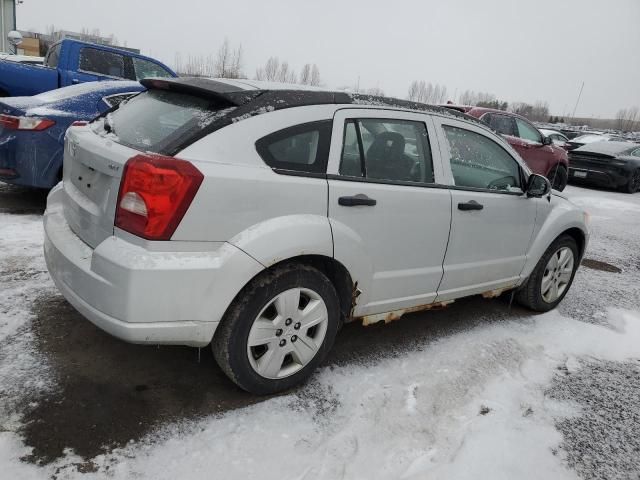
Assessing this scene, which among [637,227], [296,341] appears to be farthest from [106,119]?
[637,227]

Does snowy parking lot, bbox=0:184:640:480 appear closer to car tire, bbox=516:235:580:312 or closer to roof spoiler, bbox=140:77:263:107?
car tire, bbox=516:235:580:312

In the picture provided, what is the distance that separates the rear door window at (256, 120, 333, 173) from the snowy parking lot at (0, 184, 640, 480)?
1.26 m

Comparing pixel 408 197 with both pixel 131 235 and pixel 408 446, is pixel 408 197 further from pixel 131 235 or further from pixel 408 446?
pixel 131 235

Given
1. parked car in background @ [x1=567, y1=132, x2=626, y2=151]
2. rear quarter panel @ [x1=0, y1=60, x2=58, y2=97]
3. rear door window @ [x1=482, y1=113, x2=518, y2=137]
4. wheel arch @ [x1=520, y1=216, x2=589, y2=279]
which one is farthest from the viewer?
parked car in background @ [x1=567, y1=132, x2=626, y2=151]

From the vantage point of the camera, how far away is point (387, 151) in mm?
2959

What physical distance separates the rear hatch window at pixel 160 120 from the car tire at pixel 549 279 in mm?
3023

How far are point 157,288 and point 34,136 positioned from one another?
11.7ft

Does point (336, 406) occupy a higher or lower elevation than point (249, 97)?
lower

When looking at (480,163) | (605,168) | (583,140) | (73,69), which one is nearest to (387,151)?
(480,163)

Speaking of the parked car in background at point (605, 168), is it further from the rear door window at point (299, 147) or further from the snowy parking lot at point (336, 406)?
the rear door window at point (299, 147)

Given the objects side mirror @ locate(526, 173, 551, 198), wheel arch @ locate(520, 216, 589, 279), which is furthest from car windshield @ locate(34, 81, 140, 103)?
wheel arch @ locate(520, 216, 589, 279)

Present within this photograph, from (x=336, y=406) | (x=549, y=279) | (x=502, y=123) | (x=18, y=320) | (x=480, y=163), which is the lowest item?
(x=18, y=320)

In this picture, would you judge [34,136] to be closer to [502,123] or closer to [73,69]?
[73,69]

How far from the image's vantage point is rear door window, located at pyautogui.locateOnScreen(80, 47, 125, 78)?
8.09 metres
